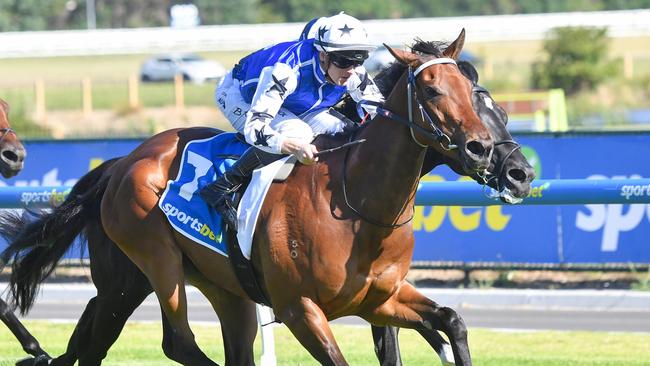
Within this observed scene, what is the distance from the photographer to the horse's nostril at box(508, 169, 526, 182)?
17.7ft

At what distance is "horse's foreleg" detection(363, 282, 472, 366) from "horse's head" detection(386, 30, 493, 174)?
0.83 meters

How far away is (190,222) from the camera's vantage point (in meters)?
6.48

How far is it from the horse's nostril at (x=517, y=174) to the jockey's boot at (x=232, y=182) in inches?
51.0

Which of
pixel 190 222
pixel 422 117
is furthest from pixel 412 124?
pixel 190 222

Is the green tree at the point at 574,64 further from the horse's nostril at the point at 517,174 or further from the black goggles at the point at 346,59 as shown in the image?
the horse's nostril at the point at 517,174

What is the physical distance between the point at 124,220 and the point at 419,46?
6.59ft

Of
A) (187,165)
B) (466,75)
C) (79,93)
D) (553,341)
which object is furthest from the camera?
(79,93)

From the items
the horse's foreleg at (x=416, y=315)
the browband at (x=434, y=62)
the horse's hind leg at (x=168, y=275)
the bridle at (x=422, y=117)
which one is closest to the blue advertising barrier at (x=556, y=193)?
the horse's hind leg at (x=168, y=275)

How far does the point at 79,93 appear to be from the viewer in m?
43.8

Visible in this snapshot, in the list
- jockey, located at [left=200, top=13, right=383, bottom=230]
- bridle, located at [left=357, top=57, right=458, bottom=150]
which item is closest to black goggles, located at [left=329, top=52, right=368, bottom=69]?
jockey, located at [left=200, top=13, right=383, bottom=230]

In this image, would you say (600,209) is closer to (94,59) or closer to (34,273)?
(34,273)

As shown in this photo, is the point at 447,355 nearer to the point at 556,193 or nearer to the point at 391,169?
the point at 391,169

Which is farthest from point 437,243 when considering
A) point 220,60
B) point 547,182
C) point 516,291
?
point 220,60

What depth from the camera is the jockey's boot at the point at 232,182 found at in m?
6.17
